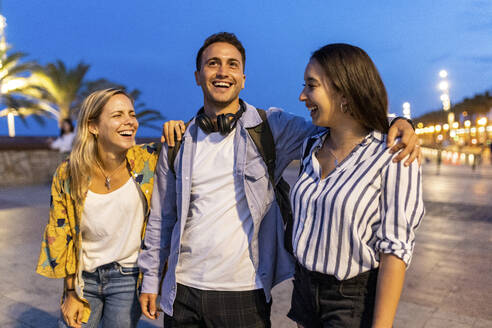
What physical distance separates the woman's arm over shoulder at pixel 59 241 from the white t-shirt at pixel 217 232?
668 millimetres

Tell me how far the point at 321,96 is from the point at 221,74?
2.40ft

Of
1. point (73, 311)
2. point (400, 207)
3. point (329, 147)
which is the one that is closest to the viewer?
point (400, 207)

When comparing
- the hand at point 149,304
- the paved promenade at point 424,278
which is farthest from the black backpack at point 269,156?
the paved promenade at point 424,278

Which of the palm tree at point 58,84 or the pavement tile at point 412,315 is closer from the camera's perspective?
the pavement tile at point 412,315

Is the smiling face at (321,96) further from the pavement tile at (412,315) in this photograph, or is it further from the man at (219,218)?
the pavement tile at (412,315)

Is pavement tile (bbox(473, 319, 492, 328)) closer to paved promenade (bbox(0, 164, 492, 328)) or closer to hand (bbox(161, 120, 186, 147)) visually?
paved promenade (bbox(0, 164, 492, 328))

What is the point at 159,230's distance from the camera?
2.29 meters

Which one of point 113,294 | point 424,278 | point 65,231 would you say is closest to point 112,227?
point 65,231

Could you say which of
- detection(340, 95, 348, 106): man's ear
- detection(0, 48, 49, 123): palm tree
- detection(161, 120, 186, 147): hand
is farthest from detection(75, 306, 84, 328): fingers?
detection(0, 48, 49, 123): palm tree

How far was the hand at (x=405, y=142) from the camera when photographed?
5.11ft

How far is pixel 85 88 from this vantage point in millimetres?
20625

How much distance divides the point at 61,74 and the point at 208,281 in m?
19.8

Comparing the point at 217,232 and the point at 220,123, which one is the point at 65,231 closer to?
the point at 217,232

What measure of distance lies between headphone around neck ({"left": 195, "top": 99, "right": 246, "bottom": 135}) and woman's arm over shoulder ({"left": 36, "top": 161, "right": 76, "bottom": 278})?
0.86m
